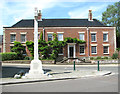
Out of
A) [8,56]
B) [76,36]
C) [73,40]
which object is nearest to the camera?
[8,56]

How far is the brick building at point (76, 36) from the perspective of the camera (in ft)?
104

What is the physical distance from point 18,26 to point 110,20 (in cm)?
2898

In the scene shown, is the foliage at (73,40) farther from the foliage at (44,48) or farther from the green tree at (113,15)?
the green tree at (113,15)

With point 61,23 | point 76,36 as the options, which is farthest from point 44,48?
point 61,23

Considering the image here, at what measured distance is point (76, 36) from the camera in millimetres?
32156

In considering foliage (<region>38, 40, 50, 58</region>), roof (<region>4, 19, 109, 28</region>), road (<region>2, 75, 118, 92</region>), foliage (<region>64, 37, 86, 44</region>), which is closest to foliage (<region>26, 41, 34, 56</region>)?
foliage (<region>38, 40, 50, 58</region>)

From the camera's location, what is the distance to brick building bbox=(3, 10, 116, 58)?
1251 inches

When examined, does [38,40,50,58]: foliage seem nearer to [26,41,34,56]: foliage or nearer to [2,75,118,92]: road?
[26,41,34,56]: foliage

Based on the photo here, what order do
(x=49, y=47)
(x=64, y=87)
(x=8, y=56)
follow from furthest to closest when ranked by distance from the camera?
(x=49, y=47) → (x=8, y=56) → (x=64, y=87)

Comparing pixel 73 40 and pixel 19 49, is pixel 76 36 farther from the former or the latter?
pixel 19 49

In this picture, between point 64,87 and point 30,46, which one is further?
point 30,46

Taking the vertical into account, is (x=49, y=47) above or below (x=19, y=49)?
above

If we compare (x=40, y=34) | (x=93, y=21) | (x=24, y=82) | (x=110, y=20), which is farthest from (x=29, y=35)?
(x=110, y=20)

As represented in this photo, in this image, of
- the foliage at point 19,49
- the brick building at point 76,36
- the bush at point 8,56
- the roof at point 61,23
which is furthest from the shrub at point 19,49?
the roof at point 61,23
